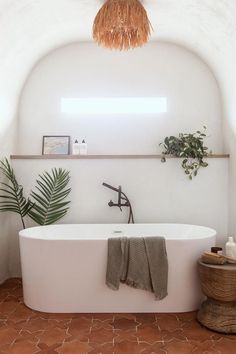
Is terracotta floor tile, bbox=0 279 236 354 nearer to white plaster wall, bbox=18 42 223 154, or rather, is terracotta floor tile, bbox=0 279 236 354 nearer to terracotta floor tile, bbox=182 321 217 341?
terracotta floor tile, bbox=182 321 217 341

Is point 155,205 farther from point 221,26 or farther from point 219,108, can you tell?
point 221,26

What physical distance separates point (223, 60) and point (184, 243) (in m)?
1.92

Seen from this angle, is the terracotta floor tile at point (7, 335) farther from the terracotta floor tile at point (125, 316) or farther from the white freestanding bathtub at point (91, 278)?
the terracotta floor tile at point (125, 316)

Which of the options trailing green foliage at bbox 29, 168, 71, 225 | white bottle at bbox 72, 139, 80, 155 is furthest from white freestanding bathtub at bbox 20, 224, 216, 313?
white bottle at bbox 72, 139, 80, 155

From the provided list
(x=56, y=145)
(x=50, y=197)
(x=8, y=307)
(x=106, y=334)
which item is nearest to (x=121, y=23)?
(x=56, y=145)

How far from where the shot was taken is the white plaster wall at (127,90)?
3.76 meters

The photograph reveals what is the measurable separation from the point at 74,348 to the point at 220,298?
1120 mm

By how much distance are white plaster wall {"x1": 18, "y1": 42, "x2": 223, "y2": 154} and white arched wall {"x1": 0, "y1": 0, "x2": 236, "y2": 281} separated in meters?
0.15

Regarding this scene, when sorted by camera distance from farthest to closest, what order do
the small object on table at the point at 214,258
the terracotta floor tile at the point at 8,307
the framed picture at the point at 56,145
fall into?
1. the framed picture at the point at 56,145
2. the terracotta floor tile at the point at 8,307
3. the small object on table at the point at 214,258

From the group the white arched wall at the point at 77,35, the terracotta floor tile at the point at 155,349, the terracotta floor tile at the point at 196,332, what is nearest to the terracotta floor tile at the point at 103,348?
the terracotta floor tile at the point at 155,349

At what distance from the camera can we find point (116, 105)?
3777 mm

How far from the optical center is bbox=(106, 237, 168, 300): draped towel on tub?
263 centimetres

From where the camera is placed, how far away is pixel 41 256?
2.70m

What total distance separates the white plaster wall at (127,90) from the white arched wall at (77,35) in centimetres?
15
